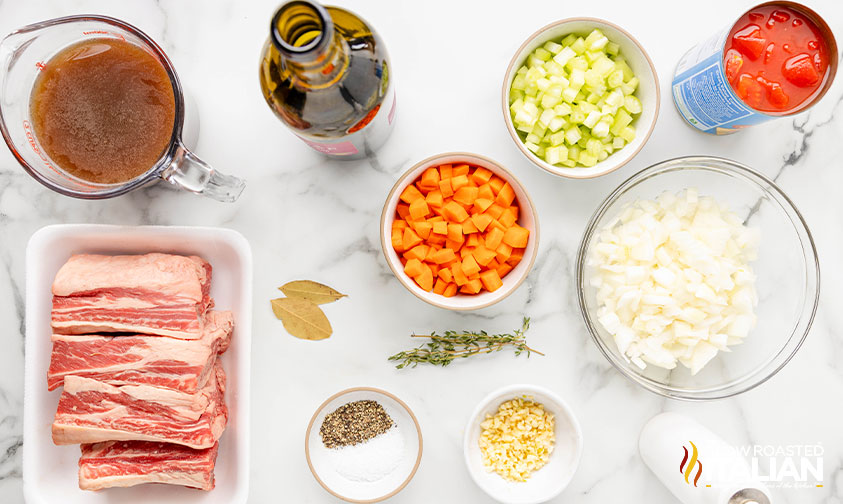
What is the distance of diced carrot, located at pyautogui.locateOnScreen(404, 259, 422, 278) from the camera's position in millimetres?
1381

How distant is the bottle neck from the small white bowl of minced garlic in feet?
2.80

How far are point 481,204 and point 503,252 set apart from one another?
12 centimetres

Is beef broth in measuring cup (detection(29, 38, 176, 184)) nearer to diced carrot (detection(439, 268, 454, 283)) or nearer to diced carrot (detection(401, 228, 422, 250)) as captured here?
diced carrot (detection(401, 228, 422, 250))

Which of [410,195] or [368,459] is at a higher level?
[410,195]

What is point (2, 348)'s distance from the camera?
1.51 metres

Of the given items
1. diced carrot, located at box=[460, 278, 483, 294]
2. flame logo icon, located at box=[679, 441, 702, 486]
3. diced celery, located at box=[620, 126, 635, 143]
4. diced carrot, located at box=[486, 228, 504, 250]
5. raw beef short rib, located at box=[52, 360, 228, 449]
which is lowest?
flame logo icon, located at box=[679, 441, 702, 486]

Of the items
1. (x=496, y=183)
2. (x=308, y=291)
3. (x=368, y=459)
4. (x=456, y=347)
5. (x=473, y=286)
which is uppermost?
(x=496, y=183)

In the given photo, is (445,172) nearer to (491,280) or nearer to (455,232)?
(455,232)

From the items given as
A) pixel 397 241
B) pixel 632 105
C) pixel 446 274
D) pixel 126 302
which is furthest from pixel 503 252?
pixel 126 302

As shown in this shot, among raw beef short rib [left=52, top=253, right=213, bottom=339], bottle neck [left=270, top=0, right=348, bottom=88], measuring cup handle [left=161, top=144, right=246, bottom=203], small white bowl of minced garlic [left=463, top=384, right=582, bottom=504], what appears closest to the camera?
bottle neck [left=270, top=0, right=348, bottom=88]

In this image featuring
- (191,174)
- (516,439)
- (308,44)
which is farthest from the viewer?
(516,439)

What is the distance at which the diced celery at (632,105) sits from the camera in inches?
55.1

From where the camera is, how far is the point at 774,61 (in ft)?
4.15

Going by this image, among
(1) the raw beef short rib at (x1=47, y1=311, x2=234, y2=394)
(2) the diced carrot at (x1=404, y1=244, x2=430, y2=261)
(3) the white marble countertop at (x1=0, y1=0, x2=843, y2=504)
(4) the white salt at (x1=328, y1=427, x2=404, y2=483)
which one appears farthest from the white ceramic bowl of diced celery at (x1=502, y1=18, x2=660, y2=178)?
(1) the raw beef short rib at (x1=47, y1=311, x2=234, y2=394)
